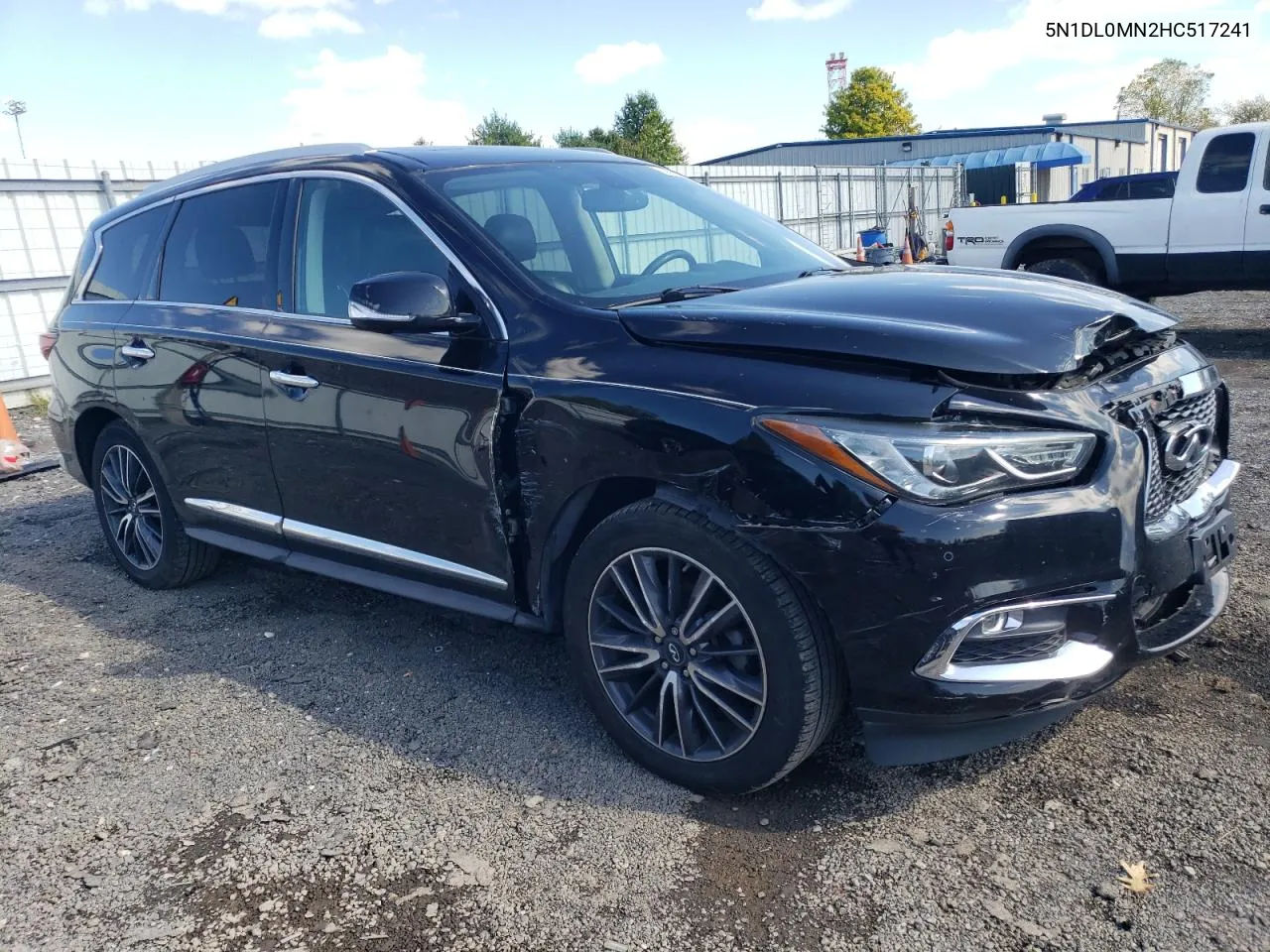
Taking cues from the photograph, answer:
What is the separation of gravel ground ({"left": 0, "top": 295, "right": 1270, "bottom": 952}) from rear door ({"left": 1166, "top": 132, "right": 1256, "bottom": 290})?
24.8 feet

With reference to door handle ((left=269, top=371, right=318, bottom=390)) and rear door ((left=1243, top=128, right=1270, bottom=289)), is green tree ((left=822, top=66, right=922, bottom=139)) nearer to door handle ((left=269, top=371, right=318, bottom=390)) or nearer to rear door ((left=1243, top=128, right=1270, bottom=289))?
rear door ((left=1243, top=128, right=1270, bottom=289))

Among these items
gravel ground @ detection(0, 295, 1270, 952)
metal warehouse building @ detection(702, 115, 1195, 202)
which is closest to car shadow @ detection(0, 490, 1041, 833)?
gravel ground @ detection(0, 295, 1270, 952)

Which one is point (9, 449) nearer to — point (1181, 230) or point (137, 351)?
point (137, 351)

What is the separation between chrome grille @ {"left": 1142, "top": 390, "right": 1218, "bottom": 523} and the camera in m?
2.74

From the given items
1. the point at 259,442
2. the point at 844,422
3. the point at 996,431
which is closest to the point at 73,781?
the point at 259,442

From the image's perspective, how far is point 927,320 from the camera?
2.73 m

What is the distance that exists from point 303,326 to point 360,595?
4.95 feet

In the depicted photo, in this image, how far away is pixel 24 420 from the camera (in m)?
10.7

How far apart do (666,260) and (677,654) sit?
4.81 ft

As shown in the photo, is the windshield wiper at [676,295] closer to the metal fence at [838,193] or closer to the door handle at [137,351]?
the door handle at [137,351]

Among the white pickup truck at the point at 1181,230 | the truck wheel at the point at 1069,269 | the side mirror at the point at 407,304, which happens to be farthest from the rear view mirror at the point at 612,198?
the truck wheel at the point at 1069,269

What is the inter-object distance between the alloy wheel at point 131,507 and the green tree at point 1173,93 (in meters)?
85.5

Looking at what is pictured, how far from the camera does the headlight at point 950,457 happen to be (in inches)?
96.9

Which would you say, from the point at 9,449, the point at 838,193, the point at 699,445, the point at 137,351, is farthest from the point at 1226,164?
the point at 838,193
